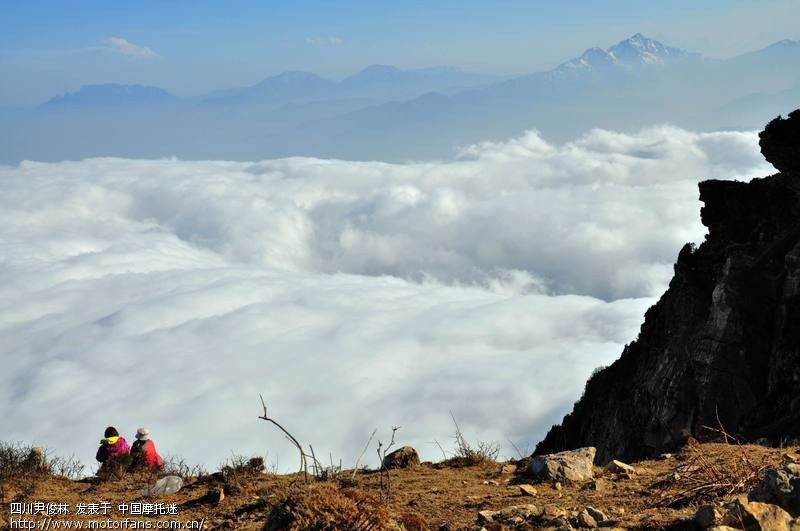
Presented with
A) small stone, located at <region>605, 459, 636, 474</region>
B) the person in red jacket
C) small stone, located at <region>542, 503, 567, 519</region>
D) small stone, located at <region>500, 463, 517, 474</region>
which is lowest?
small stone, located at <region>542, 503, 567, 519</region>

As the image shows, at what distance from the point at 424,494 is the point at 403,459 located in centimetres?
259

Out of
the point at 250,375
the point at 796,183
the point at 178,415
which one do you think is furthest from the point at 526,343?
the point at 796,183

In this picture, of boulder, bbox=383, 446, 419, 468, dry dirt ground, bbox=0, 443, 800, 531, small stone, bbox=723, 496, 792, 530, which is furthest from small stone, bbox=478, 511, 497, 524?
boulder, bbox=383, 446, 419, 468

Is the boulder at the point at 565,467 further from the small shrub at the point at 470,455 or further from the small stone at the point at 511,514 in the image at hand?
the small stone at the point at 511,514

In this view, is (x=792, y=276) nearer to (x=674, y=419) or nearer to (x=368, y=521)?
(x=674, y=419)

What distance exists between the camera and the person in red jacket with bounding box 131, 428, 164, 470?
13.0 meters

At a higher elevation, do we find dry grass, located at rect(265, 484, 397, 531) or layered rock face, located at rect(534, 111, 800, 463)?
layered rock face, located at rect(534, 111, 800, 463)

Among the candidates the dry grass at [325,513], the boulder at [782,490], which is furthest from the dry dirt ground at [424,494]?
the boulder at [782,490]

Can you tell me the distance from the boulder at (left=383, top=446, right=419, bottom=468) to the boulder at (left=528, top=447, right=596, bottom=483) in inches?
97.9

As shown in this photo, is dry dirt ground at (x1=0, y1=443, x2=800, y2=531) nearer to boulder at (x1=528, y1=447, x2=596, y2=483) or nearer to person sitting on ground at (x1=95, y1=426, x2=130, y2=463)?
boulder at (x1=528, y1=447, x2=596, y2=483)

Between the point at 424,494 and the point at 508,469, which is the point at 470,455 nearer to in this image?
the point at 508,469

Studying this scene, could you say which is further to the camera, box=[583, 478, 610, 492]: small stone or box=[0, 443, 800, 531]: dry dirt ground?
box=[583, 478, 610, 492]: small stone

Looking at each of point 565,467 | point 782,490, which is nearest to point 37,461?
point 565,467

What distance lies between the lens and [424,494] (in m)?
9.30
